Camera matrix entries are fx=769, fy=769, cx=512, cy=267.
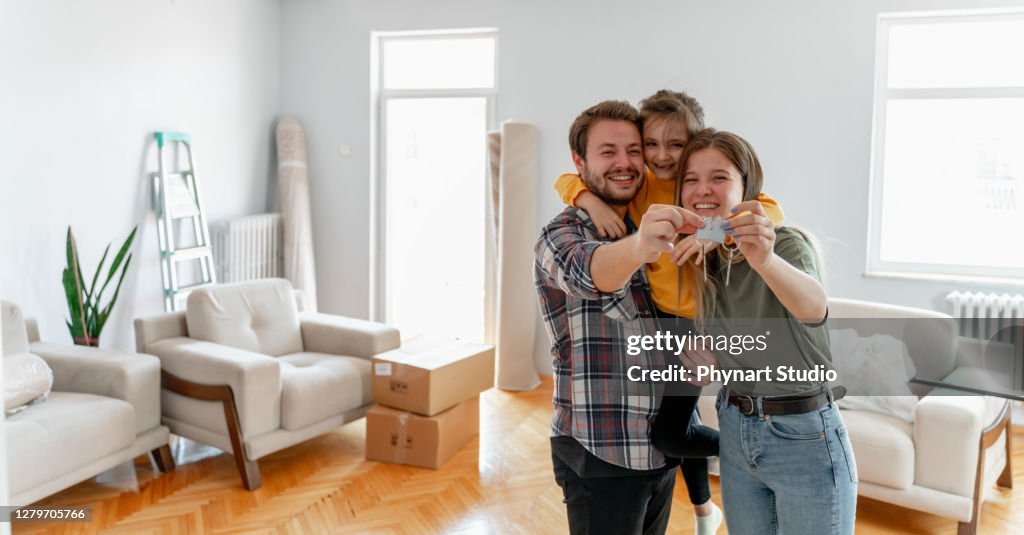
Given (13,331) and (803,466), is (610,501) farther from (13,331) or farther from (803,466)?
(13,331)

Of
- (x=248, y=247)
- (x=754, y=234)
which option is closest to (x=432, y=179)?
(x=248, y=247)

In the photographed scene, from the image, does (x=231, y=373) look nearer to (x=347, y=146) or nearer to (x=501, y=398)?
(x=501, y=398)

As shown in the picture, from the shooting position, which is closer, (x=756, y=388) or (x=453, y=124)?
(x=756, y=388)

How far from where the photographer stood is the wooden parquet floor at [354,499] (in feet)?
10.1

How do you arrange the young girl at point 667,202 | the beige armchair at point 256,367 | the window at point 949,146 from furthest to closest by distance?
the window at point 949,146 < the beige armchair at point 256,367 < the young girl at point 667,202

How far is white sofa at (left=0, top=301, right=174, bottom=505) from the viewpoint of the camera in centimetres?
282

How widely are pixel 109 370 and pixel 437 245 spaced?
3.05 meters

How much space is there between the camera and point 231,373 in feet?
11.1

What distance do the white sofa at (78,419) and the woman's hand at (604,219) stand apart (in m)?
2.36

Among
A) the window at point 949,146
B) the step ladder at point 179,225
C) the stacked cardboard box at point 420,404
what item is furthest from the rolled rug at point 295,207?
the window at point 949,146

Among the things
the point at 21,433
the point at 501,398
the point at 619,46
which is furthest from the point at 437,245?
the point at 21,433

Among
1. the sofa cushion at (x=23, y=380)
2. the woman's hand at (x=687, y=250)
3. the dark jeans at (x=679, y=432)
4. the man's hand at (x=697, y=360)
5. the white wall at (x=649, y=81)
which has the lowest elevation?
the sofa cushion at (x=23, y=380)

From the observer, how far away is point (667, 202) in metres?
1.61

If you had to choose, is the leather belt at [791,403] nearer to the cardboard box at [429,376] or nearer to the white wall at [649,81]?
the cardboard box at [429,376]
